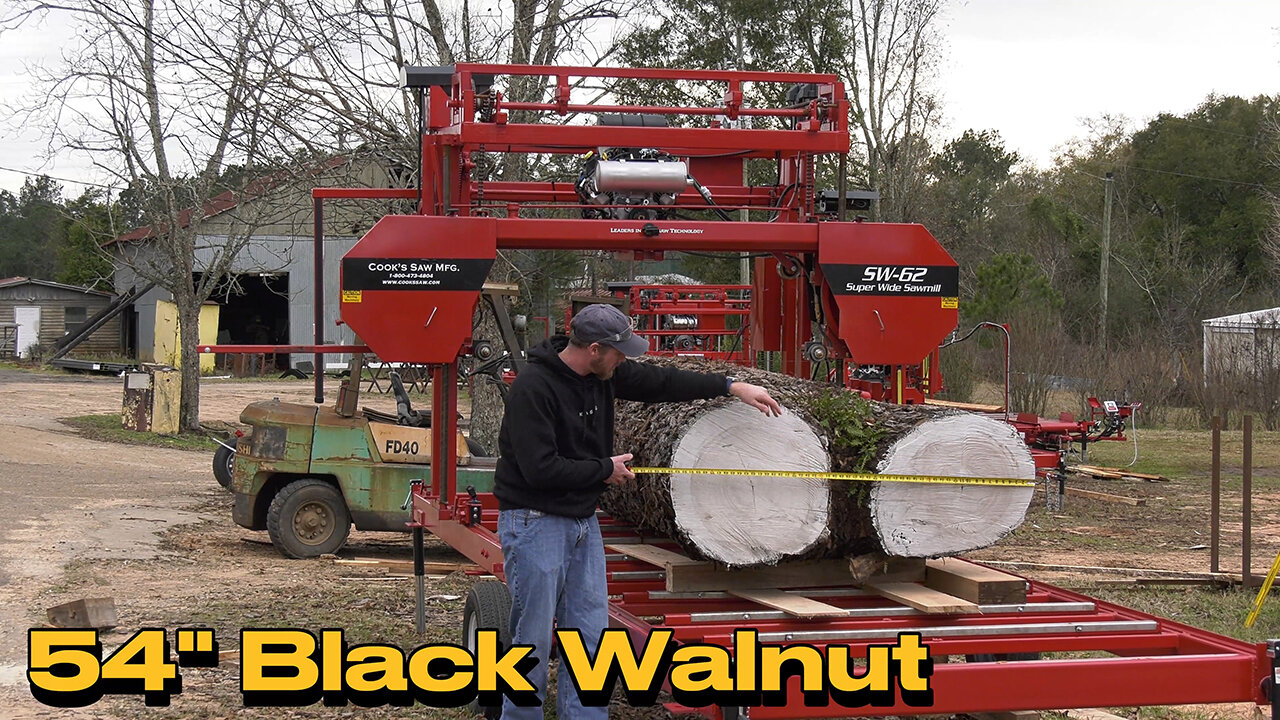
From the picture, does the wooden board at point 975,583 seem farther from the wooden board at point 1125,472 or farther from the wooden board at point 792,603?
the wooden board at point 1125,472

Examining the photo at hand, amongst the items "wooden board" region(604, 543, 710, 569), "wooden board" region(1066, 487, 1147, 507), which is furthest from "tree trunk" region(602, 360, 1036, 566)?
"wooden board" region(1066, 487, 1147, 507)

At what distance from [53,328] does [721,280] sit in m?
28.6

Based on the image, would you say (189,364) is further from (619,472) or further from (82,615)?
(619,472)

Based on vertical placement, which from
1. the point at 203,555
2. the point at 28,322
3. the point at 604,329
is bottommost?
the point at 203,555

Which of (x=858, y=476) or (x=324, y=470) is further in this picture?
(x=324, y=470)

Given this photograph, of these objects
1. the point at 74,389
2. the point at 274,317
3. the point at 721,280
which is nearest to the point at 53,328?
the point at 274,317

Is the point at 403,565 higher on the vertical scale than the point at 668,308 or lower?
lower

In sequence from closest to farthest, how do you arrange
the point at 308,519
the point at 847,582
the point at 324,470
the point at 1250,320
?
the point at 847,582 < the point at 324,470 < the point at 308,519 < the point at 1250,320

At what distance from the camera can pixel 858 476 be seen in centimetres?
544

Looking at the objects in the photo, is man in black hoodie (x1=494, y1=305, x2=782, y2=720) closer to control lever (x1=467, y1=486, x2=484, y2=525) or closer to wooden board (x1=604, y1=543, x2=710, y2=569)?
wooden board (x1=604, y1=543, x2=710, y2=569)

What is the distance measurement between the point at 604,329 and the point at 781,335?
Result: 3888 mm

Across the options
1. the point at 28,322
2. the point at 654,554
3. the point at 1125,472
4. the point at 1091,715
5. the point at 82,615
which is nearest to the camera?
the point at 654,554

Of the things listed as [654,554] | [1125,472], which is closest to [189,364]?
[1125,472]

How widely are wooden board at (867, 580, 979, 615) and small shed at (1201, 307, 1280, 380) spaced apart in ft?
77.2
